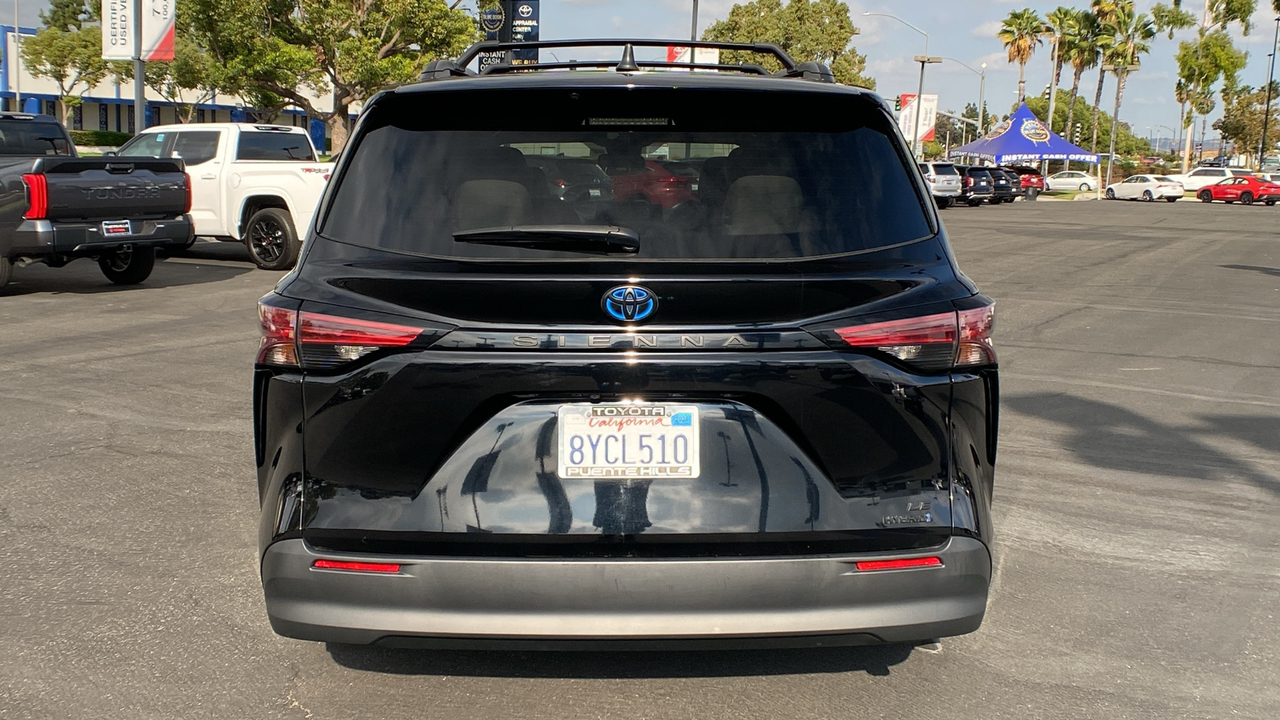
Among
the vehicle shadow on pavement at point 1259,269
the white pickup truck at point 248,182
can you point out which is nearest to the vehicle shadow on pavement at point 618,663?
the white pickup truck at point 248,182

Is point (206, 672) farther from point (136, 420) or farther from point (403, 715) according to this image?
point (136, 420)

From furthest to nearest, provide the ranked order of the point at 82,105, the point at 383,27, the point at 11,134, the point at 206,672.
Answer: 1. the point at 82,105
2. the point at 383,27
3. the point at 11,134
4. the point at 206,672

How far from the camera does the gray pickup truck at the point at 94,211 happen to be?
39.7 ft

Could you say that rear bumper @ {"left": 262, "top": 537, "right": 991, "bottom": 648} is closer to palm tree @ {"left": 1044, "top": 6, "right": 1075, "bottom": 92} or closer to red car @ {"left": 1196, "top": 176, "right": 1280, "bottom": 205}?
red car @ {"left": 1196, "top": 176, "right": 1280, "bottom": 205}

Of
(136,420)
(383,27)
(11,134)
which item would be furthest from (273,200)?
(383,27)

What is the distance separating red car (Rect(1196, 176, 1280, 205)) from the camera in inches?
2195

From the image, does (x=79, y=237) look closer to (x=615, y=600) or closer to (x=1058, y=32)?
(x=615, y=600)

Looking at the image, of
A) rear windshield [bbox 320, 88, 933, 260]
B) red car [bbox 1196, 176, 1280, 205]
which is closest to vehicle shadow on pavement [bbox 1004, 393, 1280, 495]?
rear windshield [bbox 320, 88, 933, 260]

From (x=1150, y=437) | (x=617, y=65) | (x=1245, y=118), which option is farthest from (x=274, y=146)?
(x=1245, y=118)

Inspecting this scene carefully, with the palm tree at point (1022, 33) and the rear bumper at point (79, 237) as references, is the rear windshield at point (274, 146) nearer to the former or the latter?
the rear bumper at point (79, 237)

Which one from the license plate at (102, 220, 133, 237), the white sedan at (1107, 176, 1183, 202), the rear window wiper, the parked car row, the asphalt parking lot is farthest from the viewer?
the white sedan at (1107, 176, 1183, 202)

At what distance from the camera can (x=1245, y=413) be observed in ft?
25.2

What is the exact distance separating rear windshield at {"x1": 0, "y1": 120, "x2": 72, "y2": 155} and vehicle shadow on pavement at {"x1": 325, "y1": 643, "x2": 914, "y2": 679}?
13528mm

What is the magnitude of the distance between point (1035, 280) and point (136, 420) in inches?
503
